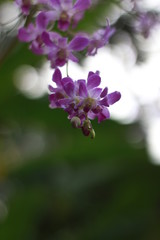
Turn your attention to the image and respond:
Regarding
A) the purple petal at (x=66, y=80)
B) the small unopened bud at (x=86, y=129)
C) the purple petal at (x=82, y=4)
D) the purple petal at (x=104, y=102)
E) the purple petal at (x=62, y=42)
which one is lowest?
the small unopened bud at (x=86, y=129)

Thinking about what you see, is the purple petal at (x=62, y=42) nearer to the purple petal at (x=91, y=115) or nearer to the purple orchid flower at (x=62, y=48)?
the purple orchid flower at (x=62, y=48)

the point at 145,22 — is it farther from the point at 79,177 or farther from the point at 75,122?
the point at 79,177

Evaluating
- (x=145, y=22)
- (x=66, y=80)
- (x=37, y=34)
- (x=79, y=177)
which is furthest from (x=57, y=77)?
(x=79, y=177)

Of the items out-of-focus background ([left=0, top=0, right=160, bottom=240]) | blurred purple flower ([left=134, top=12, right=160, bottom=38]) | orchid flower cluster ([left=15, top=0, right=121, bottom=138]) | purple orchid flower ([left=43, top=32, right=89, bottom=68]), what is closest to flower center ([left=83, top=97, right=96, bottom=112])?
orchid flower cluster ([left=15, top=0, right=121, bottom=138])

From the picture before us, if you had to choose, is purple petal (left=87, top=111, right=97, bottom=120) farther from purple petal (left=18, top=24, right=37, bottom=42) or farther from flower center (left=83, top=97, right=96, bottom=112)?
purple petal (left=18, top=24, right=37, bottom=42)

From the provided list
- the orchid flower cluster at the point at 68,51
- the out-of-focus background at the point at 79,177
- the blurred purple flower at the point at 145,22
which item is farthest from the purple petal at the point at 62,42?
the out-of-focus background at the point at 79,177
